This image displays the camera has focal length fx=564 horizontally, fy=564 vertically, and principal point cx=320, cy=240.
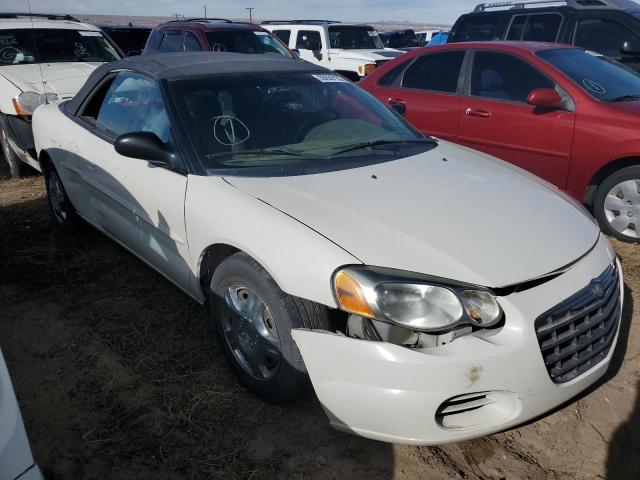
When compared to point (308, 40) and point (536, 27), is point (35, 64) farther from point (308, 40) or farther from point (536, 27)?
point (308, 40)

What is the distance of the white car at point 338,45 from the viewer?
1136 centimetres

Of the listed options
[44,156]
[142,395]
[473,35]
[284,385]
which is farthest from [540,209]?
[473,35]

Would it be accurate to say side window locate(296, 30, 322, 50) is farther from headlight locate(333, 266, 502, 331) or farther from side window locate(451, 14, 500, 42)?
headlight locate(333, 266, 502, 331)

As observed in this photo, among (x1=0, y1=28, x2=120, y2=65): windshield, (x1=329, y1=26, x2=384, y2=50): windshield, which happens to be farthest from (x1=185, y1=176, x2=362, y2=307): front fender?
(x1=329, y1=26, x2=384, y2=50): windshield

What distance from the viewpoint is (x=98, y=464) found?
2299 millimetres

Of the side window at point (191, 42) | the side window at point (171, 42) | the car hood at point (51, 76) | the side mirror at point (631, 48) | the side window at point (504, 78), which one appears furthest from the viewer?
the side window at point (171, 42)

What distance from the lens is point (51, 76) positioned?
6.16 meters

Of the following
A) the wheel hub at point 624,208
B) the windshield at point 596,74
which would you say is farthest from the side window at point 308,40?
the wheel hub at point 624,208

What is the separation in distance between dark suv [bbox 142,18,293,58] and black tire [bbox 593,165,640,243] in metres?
5.85

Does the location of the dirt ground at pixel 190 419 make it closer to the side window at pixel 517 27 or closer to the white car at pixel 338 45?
the side window at pixel 517 27

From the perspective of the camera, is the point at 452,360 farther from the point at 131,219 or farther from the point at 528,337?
the point at 131,219

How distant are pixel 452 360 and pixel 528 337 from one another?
0.98 feet

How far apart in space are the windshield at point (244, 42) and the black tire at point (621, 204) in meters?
6.05

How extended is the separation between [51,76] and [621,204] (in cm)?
578
